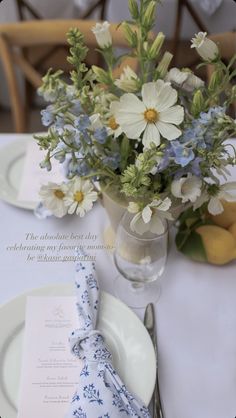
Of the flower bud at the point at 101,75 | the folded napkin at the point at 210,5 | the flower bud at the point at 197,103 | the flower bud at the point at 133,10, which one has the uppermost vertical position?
the flower bud at the point at 133,10

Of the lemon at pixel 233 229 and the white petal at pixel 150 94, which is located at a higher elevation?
the white petal at pixel 150 94

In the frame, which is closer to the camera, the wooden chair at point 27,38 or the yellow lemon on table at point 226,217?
the yellow lemon on table at point 226,217

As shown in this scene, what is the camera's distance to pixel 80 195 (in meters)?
0.71

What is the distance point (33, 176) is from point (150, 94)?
379mm

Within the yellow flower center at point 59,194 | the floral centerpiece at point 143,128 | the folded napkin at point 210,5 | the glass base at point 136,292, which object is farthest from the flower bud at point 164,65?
the folded napkin at point 210,5

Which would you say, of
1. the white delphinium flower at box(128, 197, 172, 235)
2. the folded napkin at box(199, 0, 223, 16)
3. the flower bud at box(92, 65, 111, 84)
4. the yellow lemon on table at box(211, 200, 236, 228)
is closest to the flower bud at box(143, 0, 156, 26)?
the flower bud at box(92, 65, 111, 84)

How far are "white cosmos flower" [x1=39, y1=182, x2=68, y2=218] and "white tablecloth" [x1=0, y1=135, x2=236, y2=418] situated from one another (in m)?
0.12

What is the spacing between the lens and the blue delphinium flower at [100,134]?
0.69 metres

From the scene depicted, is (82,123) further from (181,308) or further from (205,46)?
(181,308)

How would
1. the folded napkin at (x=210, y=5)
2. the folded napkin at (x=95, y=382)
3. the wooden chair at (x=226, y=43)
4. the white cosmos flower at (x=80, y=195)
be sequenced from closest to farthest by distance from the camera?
the folded napkin at (x=95, y=382) → the white cosmos flower at (x=80, y=195) → the wooden chair at (x=226, y=43) → the folded napkin at (x=210, y=5)

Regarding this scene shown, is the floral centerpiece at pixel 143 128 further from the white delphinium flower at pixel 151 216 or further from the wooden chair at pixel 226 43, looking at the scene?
the wooden chair at pixel 226 43

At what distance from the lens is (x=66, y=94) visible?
28.1 inches

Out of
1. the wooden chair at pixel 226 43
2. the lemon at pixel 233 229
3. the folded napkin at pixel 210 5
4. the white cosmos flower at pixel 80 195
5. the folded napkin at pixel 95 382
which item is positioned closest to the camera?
the folded napkin at pixel 95 382

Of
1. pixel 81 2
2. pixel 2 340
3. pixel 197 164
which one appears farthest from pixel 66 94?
pixel 81 2
